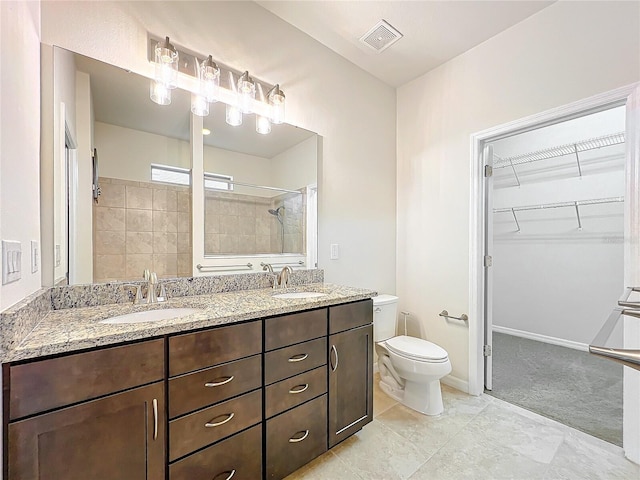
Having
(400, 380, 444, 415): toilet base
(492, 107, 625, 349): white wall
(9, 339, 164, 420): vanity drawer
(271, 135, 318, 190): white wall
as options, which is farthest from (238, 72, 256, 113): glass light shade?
(492, 107, 625, 349): white wall

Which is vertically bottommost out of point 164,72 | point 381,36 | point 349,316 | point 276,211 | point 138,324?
point 349,316

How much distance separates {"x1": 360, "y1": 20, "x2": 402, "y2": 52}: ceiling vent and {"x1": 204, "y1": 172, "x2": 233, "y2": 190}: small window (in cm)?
146

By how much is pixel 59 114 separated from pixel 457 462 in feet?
8.42

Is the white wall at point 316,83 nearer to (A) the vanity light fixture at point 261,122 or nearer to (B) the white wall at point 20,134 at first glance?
(A) the vanity light fixture at point 261,122

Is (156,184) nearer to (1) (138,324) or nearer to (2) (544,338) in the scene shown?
(1) (138,324)

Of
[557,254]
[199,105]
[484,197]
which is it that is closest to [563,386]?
[557,254]

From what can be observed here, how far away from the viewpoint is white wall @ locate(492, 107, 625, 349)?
9.36 ft

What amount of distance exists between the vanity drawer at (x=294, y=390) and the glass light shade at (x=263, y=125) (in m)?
1.50

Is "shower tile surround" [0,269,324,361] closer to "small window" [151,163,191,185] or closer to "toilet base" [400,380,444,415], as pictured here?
"small window" [151,163,191,185]

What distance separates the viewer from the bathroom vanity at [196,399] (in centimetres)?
80

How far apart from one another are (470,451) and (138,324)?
5.97 feet

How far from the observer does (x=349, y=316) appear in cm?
158

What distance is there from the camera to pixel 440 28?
6.54ft

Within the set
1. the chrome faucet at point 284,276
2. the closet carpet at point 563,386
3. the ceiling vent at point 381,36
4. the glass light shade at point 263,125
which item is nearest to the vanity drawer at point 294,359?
the chrome faucet at point 284,276
